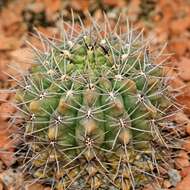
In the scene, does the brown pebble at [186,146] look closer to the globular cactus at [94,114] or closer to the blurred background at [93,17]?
the globular cactus at [94,114]

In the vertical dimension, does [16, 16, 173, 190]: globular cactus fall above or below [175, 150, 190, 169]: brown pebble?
above

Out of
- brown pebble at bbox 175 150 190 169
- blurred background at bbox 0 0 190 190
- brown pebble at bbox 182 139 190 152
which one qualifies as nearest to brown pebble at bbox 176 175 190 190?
brown pebble at bbox 175 150 190 169

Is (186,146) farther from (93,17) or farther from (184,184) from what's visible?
(93,17)

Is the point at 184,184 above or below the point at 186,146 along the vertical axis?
below

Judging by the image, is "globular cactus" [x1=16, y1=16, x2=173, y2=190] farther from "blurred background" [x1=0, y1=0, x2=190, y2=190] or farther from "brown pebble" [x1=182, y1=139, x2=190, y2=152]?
"blurred background" [x1=0, y1=0, x2=190, y2=190]

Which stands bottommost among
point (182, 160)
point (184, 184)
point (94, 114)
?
point (184, 184)

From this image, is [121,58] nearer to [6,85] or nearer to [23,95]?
[23,95]

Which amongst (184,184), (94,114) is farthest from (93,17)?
(94,114)

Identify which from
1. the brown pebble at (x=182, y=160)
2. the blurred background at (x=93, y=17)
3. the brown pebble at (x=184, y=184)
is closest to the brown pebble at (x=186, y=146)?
the brown pebble at (x=182, y=160)
